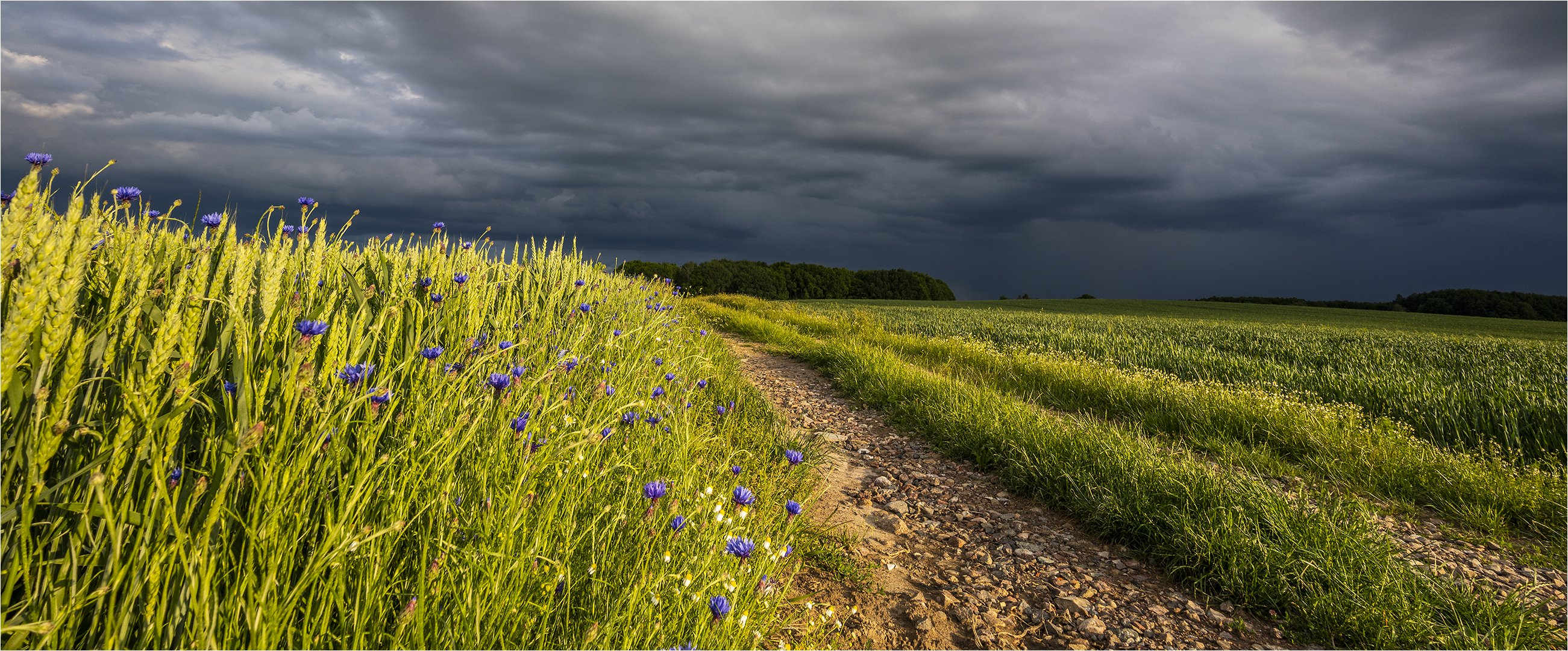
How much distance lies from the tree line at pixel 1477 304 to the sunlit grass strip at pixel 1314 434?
65.2 m

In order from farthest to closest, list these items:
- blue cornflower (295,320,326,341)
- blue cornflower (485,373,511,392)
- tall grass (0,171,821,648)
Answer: blue cornflower (485,373,511,392)
blue cornflower (295,320,326,341)
tall grass (0,171,821,648)

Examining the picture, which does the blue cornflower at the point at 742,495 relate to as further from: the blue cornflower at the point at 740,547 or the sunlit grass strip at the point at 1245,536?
the sunlit grass strip at the point at 1245,536

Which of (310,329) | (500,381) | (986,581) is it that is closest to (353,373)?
(310,329)

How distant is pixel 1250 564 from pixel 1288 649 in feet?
1.66

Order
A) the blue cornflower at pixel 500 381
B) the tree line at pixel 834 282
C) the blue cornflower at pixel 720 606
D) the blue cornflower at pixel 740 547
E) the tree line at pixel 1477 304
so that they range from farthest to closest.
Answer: the tree line at pixel 834 282 → the tree line at pixel 1477 304 → the blue cornflower at pixel 500 381 → the blue cornflower at pixel 740 547 → the blue cornflower at pixel 720 606

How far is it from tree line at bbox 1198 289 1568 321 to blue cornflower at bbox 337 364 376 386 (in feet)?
241

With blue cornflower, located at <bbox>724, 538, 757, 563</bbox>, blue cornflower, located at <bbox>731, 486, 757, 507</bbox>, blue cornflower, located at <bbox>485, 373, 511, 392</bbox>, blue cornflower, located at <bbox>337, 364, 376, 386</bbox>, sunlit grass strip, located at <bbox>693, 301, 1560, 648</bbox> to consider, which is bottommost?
sunlit grass strip, located at <bbox>693, 301, 1560, 648</bbox>

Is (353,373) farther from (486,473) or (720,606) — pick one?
(720,606)

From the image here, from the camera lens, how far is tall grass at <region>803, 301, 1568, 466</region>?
262 inches

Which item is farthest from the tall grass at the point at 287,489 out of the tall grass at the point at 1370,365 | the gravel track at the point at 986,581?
the tall grass at the point at 1370,365

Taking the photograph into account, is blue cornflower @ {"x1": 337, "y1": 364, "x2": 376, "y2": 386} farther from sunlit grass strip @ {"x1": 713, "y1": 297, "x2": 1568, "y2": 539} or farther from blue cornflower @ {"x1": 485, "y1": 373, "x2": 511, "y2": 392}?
sunlit grass strip @ {"x1": 713, "y1": 297, "x2": 1568, "y2": 539}

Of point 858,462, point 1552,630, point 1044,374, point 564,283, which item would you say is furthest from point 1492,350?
point 564,283

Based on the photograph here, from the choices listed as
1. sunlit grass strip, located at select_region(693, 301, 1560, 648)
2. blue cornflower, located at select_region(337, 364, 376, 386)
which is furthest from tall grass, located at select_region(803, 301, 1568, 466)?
blue cornflower, located at select_region(337, 364, 376, 386)

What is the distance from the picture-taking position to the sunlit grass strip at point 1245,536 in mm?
3033
